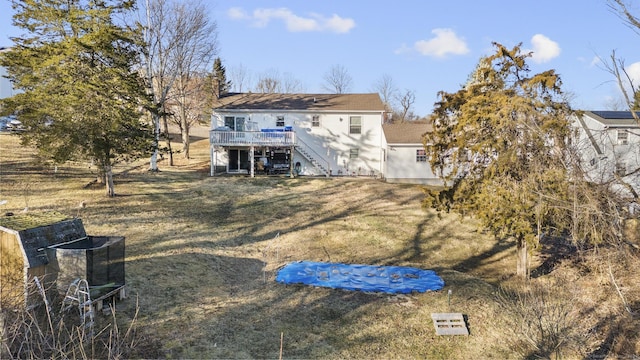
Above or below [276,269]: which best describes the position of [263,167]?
above

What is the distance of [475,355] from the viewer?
832cm

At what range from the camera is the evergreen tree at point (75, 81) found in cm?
1540

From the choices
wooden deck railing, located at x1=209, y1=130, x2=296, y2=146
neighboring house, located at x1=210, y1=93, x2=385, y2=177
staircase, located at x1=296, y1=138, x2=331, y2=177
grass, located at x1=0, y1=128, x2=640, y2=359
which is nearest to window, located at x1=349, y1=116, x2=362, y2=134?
neighboring house, located at x1=210, y1=93, x2=385, y2=177

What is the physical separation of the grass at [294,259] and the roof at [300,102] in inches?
294

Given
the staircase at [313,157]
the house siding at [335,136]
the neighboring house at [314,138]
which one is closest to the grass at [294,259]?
the staircase at [313,157]

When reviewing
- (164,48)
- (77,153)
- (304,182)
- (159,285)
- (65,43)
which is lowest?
(159,285)

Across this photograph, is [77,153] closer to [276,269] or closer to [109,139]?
[109,139]

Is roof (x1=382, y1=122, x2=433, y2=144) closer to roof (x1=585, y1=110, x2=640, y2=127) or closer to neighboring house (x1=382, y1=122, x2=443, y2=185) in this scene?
neighboring house (x1=382, y1=122, x2=443, y2=185)

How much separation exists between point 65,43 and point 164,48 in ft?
41.8

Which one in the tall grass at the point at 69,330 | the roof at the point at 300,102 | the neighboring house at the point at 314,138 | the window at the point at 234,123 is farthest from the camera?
the window at the point at 234,123

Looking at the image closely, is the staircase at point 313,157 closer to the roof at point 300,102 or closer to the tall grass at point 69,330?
the roof at point 300,102

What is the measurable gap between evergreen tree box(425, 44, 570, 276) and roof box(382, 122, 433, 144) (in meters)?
13.4

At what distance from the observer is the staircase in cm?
2836

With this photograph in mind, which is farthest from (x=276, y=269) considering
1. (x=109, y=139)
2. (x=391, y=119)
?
(x=391, y=119)
